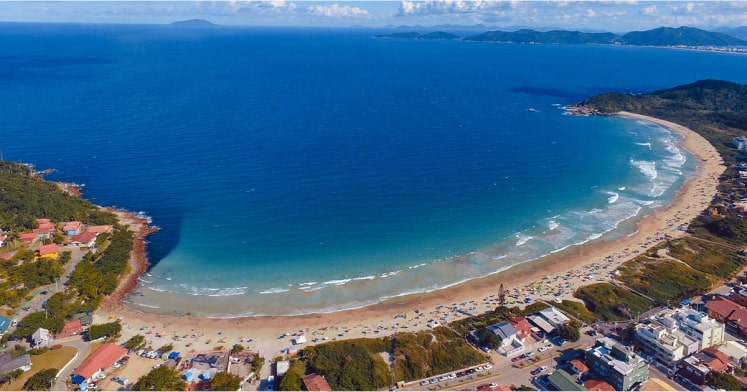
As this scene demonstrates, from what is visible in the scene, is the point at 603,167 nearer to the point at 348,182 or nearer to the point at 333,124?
the point at 348,182

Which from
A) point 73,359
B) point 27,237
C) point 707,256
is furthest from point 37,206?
point 707,256

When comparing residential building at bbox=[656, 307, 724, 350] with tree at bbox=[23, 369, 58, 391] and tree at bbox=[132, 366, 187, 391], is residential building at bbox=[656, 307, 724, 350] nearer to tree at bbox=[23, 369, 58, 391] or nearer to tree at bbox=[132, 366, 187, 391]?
tree at bbox=[132, 366, 187, 391]

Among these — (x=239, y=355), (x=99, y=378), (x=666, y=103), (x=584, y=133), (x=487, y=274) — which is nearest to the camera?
(x=99, y=378)

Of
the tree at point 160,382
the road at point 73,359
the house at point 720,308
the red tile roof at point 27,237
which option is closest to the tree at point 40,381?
the road at point 73,359

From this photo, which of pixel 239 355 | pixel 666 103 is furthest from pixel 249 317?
pixel 666 103

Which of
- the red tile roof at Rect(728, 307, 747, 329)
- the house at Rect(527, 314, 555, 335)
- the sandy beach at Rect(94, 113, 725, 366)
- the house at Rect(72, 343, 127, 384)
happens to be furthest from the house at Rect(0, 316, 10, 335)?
the red tile roof at Rect(728, 307, 747, 329)
